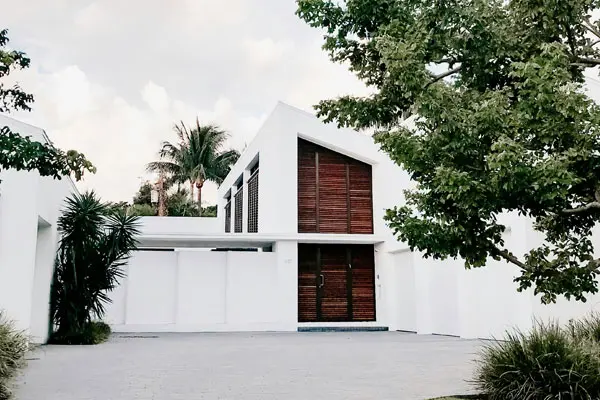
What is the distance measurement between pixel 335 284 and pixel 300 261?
1.28 m

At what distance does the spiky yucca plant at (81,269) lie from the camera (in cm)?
1292

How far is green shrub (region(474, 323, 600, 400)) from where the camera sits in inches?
213

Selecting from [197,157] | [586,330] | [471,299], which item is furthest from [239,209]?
[586,330]

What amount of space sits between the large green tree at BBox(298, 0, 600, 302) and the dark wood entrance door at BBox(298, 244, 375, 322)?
40.8 feet

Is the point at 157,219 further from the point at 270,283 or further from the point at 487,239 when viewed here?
the point at 487,239

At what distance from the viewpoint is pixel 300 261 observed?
A: 18.0 m

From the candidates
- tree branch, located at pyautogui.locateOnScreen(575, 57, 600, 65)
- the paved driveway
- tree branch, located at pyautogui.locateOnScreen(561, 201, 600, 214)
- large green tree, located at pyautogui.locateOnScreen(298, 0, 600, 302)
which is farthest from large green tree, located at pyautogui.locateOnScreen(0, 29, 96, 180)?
tree branch, located at pyautogui.locateOnScreen(575, 57, 600, 65)

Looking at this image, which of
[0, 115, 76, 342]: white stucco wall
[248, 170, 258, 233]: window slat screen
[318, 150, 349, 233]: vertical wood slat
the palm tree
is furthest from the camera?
the palm tree

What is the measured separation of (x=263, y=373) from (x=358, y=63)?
440 cm

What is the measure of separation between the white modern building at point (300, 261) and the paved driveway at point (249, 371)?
4.10 m

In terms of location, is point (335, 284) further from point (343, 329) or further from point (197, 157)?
point (197, 157)

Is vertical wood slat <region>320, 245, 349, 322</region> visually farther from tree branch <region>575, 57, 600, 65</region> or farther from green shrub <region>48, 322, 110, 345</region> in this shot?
tree branch <region>575, 57, 600, 65</region>

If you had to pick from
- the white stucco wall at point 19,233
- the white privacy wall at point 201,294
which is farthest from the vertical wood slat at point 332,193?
the white stucco wall at point 19,233

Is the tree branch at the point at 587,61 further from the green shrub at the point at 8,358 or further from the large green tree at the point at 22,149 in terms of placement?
the green shrub at the point at 8,358
